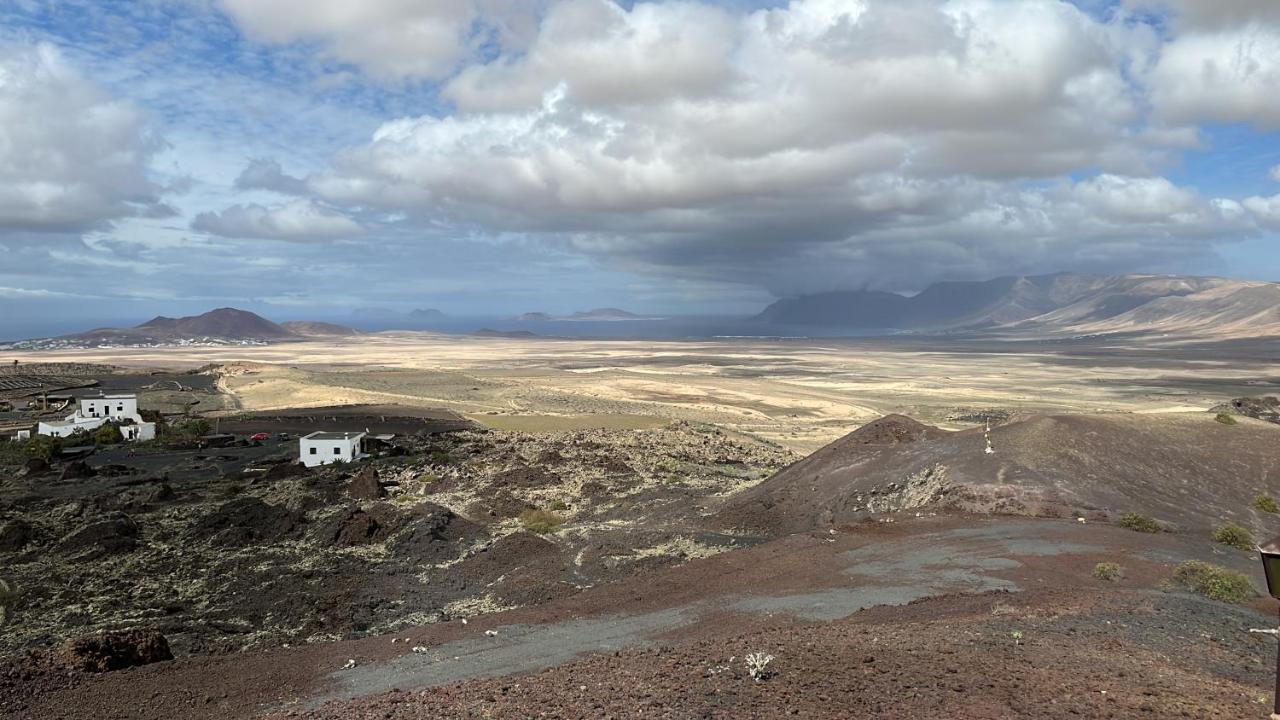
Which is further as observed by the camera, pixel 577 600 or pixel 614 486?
pixel 614 486

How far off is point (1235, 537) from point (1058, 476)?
5338 mm

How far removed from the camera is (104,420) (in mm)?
58281

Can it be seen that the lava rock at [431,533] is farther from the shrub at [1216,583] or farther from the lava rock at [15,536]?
the shrub at [1216,583]

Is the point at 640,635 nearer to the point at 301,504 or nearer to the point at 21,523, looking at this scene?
the point at 301,504

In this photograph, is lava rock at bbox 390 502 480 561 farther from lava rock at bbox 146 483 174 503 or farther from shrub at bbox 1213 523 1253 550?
shrub at bbox 1213 523 1253 550

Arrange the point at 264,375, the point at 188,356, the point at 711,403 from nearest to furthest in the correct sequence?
1. the point at 711,403
2. the point at 264,375
3. the point at 188,356

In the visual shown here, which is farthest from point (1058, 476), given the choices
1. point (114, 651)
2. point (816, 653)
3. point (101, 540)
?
point (101, 540)

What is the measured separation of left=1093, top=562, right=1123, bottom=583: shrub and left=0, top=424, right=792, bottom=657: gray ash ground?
11.0 meters

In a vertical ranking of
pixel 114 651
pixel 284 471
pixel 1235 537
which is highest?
pixel 114 651

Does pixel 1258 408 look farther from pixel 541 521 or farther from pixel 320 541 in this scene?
pixel 320 541

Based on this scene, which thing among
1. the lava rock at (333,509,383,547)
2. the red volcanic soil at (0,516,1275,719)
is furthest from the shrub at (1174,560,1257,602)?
the lava rock at (333,509,383,547)

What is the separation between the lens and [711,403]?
272 ft

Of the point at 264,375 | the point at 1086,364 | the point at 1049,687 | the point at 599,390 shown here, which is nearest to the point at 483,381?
the point at 599,390

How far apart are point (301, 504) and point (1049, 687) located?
29.9m
